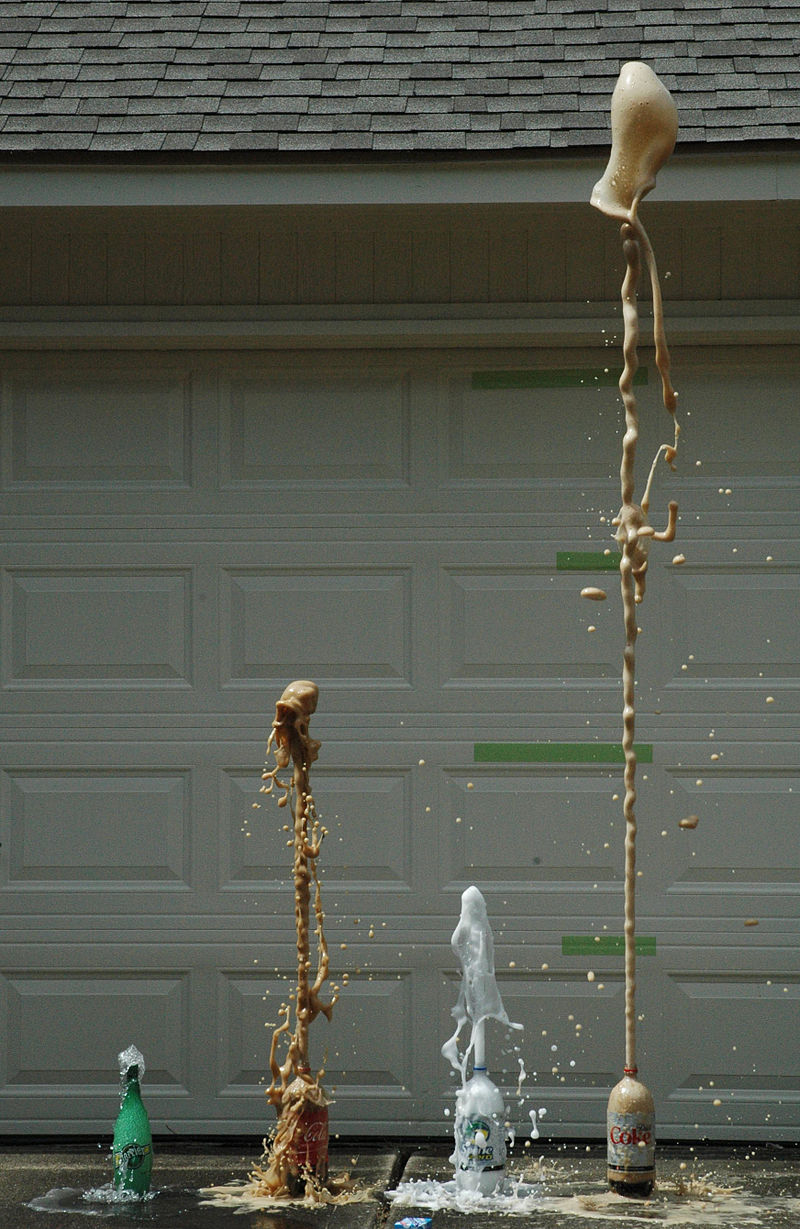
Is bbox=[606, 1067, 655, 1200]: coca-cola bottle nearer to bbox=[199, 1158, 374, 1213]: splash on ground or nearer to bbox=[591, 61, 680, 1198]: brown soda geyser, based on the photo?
bbox=[591, 61, 680, 1198]: brown soda geyser

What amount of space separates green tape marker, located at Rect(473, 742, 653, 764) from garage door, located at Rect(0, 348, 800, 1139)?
0.01 metres

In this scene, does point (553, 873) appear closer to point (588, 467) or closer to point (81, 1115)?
point (588, 467)

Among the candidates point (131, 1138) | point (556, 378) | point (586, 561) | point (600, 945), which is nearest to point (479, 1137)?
point (131, 1138)

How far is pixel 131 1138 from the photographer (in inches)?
157

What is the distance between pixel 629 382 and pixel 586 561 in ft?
4.18

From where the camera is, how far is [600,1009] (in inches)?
194

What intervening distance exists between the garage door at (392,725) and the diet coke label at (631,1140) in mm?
1104

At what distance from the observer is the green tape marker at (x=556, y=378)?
511 cm

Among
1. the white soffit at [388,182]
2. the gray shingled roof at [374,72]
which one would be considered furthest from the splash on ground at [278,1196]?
the gray shingled roof at [374,72]

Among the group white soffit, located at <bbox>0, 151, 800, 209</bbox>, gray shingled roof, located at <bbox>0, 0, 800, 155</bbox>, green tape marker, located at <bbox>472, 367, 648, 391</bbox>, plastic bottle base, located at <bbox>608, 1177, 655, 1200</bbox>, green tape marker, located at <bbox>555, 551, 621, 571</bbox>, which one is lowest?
plastic bottle base, located at <bbox>608, 1177, 655, 1200</bbox>

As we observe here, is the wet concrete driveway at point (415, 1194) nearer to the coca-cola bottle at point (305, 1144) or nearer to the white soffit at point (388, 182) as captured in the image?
the coca-cola bottle at point (305, 1144)

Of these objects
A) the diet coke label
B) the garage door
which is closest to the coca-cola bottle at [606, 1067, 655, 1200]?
the diet coke label

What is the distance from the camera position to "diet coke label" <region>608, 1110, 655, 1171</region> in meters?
3.74

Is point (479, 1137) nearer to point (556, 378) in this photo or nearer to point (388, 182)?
point (556, 378)
